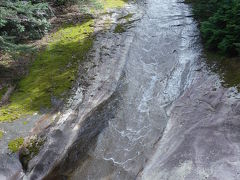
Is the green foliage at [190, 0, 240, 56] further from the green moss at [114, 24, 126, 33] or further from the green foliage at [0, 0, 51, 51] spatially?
the green foliage at [0, 0, 51, 51]

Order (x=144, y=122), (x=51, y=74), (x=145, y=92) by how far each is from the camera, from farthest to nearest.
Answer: (x=51, y=74) < (x=145, y=92) < (x=144, y=122)

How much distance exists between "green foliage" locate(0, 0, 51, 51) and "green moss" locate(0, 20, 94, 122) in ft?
2.67

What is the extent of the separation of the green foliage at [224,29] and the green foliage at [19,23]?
21.2 feet

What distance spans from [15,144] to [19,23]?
5.28 metres

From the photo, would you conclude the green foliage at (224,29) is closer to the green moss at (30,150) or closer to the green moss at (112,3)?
the green moss at (112,3)

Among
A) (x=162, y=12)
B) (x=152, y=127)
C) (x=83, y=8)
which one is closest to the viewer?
(x=152, y=127)

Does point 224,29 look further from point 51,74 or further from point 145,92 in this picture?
point 51,74

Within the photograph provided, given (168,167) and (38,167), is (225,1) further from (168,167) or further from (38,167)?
(38,167)

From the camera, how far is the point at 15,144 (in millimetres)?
6922

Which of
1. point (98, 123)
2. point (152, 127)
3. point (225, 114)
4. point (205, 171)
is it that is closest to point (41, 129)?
point (98, 123)

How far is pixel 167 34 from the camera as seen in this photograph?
1285 centimetres

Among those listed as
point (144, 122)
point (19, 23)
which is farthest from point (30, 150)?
point (19, 23)

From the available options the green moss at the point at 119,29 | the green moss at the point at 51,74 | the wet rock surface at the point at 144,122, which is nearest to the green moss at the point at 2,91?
the green moss at the point at 51,74

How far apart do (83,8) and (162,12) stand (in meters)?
4.23
